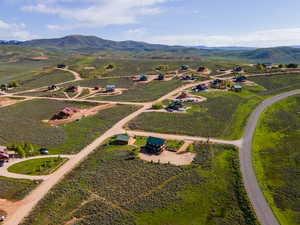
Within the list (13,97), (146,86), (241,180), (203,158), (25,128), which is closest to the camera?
(241,180)

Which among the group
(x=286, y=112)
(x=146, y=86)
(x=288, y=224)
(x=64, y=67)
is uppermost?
(x=64, y=67)

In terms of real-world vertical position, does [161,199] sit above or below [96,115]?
below

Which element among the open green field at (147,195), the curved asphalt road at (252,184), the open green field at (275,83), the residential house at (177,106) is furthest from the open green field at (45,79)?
the curved asphalt road at (252,184)

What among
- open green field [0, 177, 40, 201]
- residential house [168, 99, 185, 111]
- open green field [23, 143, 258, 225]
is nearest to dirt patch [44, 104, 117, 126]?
residential house [168, 99, 185, 111]

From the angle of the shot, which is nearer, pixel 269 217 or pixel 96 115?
pixel 269 217

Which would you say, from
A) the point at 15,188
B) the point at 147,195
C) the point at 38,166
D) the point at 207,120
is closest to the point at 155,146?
the point at 147,195

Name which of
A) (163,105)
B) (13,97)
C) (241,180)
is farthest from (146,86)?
(241,180)

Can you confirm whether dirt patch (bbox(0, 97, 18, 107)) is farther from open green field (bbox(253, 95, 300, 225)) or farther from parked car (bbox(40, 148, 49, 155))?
open green field (bbox(253, 95, 300, 225))

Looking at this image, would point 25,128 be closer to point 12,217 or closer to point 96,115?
point 96,115
